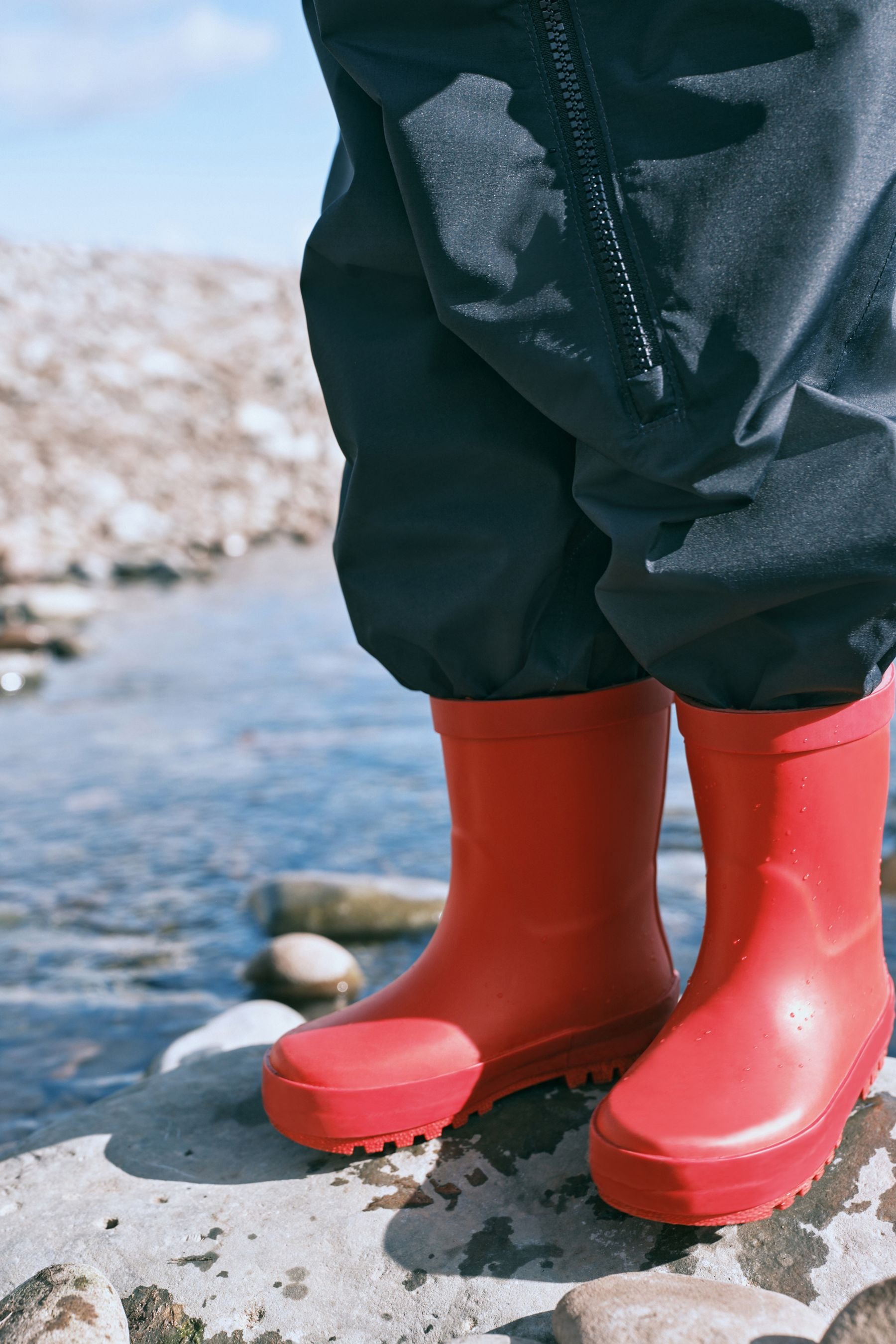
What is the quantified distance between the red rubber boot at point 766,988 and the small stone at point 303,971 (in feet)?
3.29

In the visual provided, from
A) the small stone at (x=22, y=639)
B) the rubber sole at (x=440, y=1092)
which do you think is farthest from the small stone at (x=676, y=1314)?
the small stone at (x=22, y=639)

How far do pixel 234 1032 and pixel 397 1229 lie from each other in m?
0.66

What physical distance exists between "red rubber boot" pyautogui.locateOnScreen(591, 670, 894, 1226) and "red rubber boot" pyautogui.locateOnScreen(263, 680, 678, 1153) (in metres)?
0.11

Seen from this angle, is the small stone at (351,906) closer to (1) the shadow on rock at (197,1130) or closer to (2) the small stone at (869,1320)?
(1) the shadow on rock at (197,1130)

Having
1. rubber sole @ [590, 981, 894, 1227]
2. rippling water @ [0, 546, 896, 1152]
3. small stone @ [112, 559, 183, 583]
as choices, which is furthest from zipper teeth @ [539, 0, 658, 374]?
small stone @ [112, 559, 183, 583]

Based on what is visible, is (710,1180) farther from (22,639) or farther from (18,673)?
(22,639)

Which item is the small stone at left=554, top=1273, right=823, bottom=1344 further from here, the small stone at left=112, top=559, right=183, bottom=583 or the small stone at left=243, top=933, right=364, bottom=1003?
the small stone at left=112, top=559, right=183, bottom=583

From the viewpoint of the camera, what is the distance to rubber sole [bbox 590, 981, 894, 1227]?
34.4 inches

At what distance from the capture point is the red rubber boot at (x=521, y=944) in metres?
1.07

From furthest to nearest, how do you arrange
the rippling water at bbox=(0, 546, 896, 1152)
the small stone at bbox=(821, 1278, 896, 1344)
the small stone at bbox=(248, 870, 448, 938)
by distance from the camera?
the small stone at bbox=(248, 870, 448, 938) < the rippling water at bbox=(0, 546, 896, 1152) < the small stone at bbox=(821, 1278, 896, 1344)

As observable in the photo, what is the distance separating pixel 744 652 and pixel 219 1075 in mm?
745

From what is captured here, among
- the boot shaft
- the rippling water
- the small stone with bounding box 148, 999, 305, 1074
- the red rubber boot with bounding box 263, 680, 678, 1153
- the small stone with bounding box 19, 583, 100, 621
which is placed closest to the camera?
the boot shaft

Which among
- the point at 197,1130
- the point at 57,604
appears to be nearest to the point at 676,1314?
the point at 197,1130

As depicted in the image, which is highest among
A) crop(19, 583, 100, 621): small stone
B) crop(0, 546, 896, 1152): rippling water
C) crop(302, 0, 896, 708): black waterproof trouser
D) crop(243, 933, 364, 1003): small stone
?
crop(302, 0, 896, 708): black waterproof trouser
